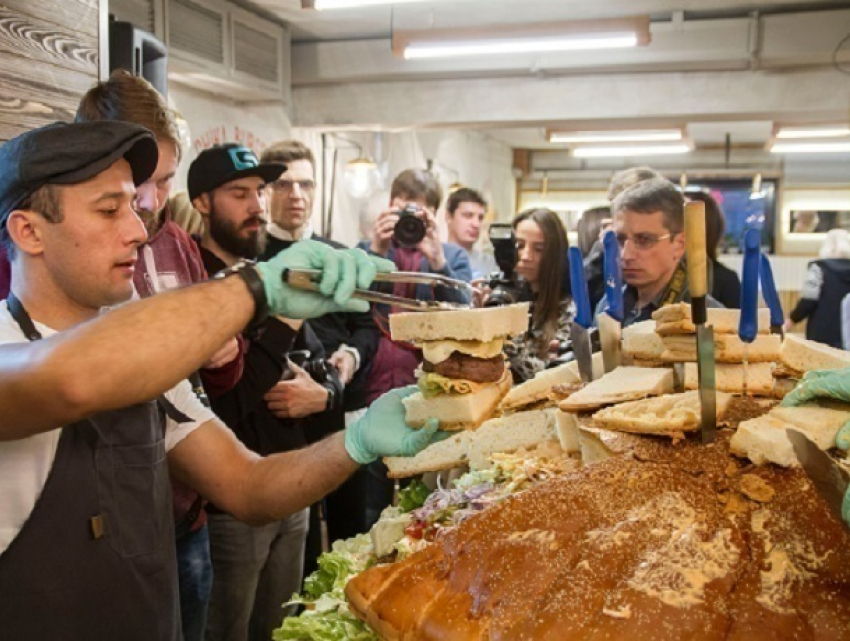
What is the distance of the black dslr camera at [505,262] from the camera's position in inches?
173

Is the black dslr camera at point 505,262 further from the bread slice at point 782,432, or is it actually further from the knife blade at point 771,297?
the bread slice at point 782,432

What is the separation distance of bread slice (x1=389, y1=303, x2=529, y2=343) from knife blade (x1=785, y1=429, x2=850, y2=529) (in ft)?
3.21

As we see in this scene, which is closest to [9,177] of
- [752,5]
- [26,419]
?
[26,419]

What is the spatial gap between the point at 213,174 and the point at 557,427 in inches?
91.3

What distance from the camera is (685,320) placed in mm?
2414

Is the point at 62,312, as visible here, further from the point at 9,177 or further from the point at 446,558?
the point at 446,558

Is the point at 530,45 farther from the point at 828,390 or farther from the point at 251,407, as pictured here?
the point at 828,390

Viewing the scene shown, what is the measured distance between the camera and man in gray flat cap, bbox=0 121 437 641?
172 cm

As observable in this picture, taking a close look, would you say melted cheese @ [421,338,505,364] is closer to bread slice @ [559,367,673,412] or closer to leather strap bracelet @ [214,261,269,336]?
bread slice @ [559,367,673,412]

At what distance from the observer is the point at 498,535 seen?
Result: 1669 mm

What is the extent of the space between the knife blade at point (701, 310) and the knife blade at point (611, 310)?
2.32 feet

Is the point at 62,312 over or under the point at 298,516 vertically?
over

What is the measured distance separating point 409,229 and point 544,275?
891 millimetres

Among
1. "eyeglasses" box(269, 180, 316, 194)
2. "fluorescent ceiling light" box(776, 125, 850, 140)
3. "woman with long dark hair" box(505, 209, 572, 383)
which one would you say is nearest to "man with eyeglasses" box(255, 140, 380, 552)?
"eyeglasses" box(269, 180, 316, 194)
